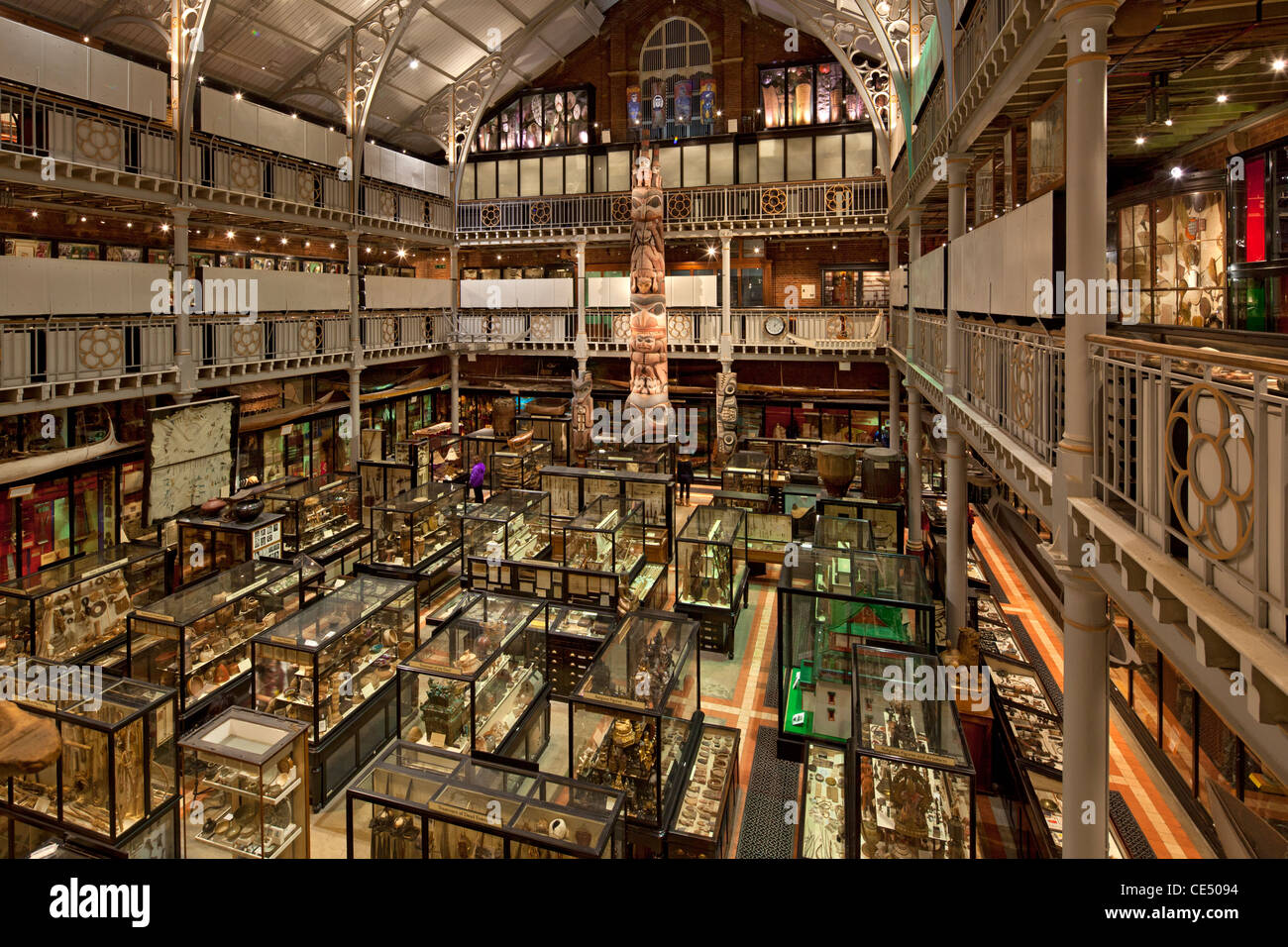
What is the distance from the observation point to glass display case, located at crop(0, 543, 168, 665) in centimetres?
962

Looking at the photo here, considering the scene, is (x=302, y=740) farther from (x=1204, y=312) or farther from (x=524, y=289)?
(x=524, y=289)

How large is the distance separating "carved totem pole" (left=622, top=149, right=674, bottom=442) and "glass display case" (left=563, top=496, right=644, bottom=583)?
6148 millimetres

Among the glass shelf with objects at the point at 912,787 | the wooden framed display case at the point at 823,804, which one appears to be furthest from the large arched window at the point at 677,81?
the glass shelf with objects at the point at 912,787

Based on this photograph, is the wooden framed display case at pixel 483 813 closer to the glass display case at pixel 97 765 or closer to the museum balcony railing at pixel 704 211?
the glass display case at pixel 97 765

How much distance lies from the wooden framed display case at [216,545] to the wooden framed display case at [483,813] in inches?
301

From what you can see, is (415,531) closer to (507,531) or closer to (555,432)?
(507,531)

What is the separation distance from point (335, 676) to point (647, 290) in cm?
1312

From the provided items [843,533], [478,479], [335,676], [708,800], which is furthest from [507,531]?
[708,800]

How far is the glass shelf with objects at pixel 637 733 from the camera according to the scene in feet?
23.4

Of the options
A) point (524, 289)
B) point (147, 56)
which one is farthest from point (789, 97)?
point (147, 56)
